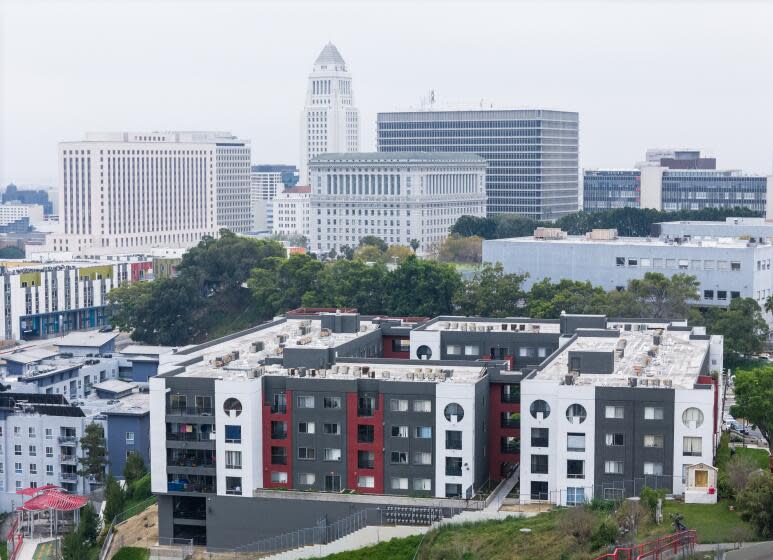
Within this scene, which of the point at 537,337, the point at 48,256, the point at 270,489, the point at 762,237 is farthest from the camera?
the point at 48,256

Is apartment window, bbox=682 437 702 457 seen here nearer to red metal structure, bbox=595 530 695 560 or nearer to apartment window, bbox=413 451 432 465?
red metal structure, bbox=595 530 695 560

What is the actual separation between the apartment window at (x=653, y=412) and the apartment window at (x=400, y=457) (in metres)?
8.52

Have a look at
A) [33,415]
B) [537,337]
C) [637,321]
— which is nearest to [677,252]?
[637,321]

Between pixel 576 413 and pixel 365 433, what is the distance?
7.57 metres

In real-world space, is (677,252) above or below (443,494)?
above

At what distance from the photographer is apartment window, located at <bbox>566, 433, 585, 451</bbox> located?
154 feet

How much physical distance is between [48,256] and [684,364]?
10108 centimetres

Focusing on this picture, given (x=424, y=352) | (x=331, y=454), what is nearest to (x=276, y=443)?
(x=331, y=454)

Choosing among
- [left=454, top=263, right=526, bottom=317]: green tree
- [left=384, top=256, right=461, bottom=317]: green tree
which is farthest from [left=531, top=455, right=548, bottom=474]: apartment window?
[left=384, top=256, right=461, bottom=317]: green tree

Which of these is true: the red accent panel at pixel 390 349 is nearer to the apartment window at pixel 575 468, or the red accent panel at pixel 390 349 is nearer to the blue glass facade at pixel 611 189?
the apartment window at pixel 575 468

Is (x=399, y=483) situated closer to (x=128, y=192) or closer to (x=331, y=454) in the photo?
(x=331, y=454)

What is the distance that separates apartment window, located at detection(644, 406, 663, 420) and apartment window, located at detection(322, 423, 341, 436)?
1081cm

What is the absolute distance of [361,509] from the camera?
47781mm

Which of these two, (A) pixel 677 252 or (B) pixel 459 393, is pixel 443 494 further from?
(A) pixel 677 252
